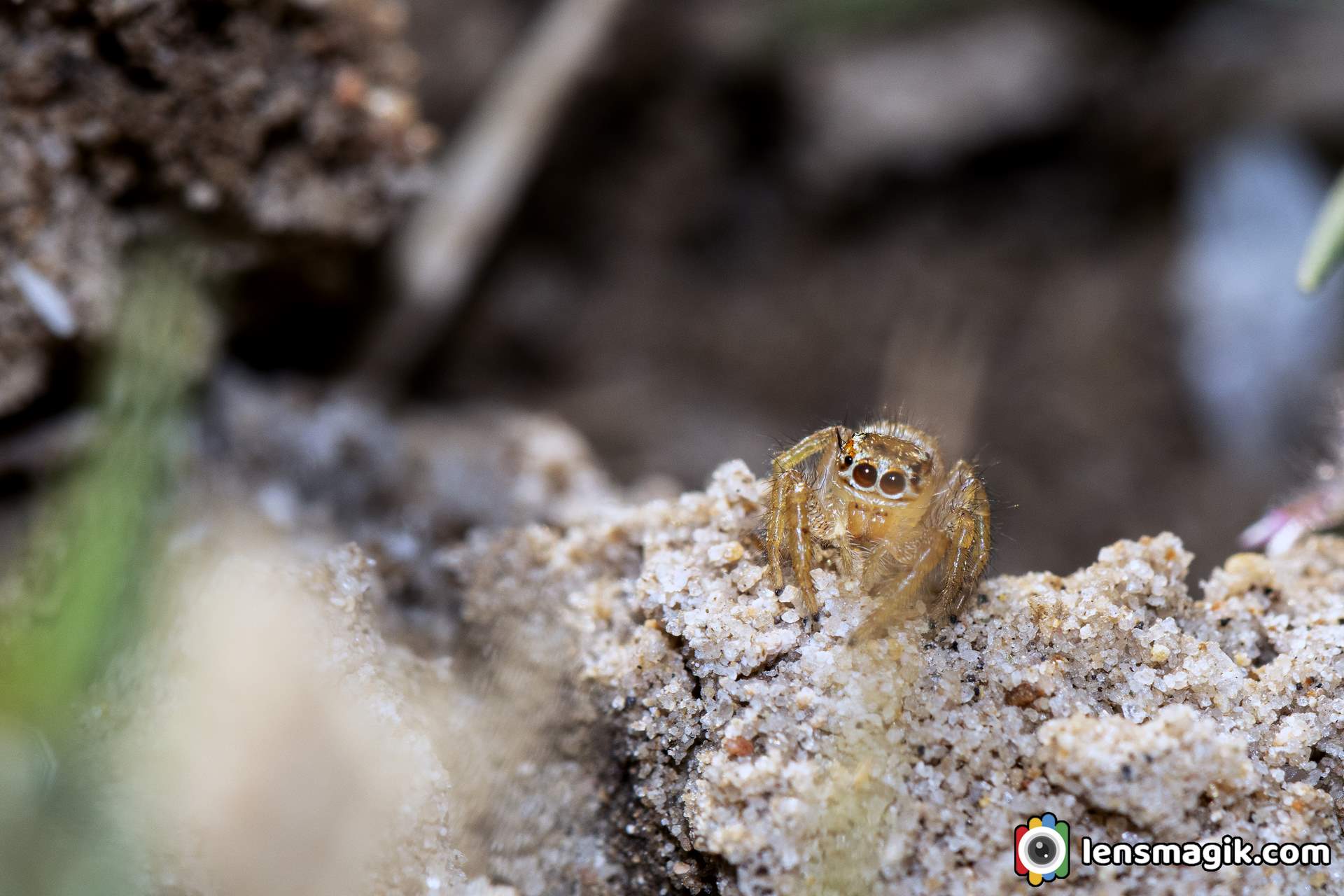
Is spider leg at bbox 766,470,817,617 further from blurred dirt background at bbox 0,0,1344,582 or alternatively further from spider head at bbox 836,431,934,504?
blurred dirt background at bbox 0,0,1344,582

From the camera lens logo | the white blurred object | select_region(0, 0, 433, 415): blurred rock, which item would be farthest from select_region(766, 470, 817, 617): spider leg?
the white blurred object

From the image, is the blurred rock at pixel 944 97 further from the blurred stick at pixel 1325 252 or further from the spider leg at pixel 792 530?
the spider leg at pixel 792 530

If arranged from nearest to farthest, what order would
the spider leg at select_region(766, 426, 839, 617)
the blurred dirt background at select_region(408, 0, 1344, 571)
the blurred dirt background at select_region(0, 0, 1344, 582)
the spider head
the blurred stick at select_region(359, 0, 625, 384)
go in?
the spider leg at select_region(766, 426, 839, 617)
the spider head
the blurred stick at select_region(359, 0, 625, 384)
the blurred dirt background at select_region(0, 0, 1344, 582)
the blurred dirt background at select_region(408, 0, 1344, 571)

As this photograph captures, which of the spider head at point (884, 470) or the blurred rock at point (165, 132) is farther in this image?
the blurred rock at point (165, 132)

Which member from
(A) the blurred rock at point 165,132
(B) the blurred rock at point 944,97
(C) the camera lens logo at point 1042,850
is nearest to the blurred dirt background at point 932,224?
(B) the blurred rock at point 944,97

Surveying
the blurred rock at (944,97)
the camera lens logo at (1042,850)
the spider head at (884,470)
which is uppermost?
the blurred rock at (944,97)

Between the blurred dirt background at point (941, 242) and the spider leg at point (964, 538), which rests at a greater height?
the blurred dirt background at point (941, 242)
